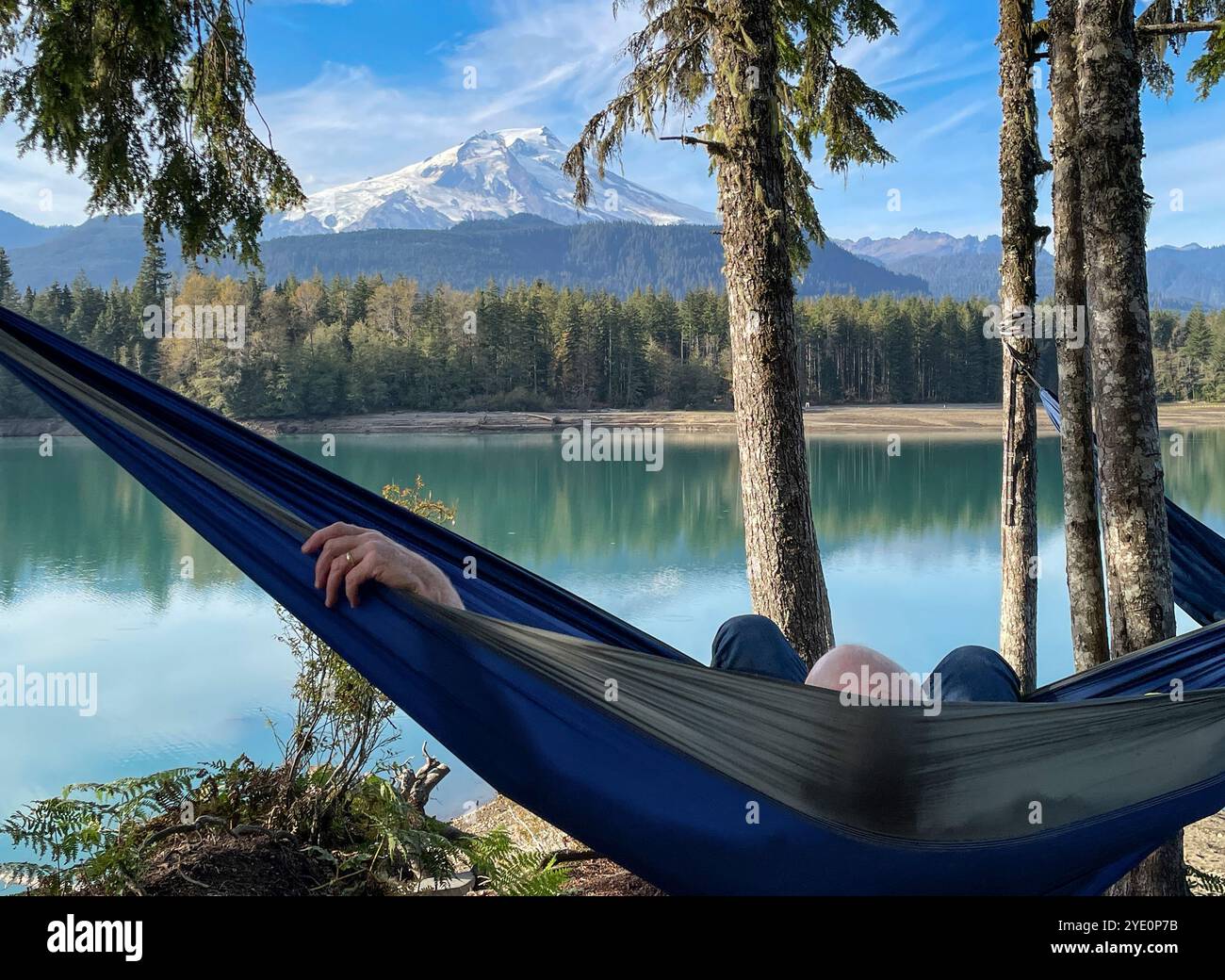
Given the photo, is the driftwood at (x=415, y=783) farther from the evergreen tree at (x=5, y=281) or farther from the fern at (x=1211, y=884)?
the evergreen tree at (x=5, y=281)

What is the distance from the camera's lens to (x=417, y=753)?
15.9ft

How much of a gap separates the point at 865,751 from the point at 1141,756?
0.43 m

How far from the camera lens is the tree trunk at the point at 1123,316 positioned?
5.90ft

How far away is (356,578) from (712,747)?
472 millimetres

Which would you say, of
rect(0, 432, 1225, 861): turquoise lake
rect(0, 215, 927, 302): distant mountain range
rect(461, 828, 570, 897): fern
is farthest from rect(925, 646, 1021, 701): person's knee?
rect(0, 215, 927, 302): distant mountain range

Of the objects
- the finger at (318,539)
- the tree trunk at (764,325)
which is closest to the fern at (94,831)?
the finger at (318,539)

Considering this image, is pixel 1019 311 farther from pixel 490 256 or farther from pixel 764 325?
pixel 490 256

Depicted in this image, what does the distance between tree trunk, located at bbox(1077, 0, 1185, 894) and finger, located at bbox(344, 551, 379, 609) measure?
143cm

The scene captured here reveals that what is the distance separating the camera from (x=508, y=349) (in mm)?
31531

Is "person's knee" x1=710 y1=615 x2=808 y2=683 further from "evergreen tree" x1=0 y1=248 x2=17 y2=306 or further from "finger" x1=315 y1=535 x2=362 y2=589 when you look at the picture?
"evergreen tree" x1=0 y1=248 x2=17 y2=306

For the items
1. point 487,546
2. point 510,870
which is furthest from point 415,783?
point 487,546

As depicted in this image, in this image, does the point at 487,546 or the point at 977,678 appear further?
the point at 487,546
